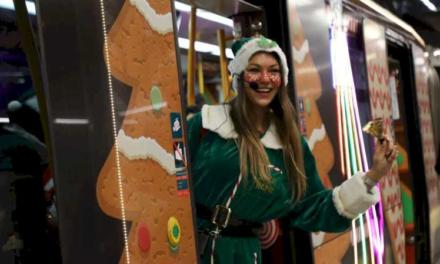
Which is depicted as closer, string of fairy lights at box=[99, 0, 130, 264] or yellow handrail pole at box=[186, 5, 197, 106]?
string of fairy lights at box=[99, 0, 130, 264]

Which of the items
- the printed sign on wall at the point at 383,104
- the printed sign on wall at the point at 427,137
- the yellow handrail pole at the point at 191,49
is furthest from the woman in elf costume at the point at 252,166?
the printed sign on wall at the point at 427,137

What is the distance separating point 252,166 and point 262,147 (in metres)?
0.09

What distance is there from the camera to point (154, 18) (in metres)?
1.54

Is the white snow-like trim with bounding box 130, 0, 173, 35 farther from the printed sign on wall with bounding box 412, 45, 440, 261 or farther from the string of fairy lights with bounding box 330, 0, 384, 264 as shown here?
the printed sign on wall with bounding box 412, 45, 440, 261

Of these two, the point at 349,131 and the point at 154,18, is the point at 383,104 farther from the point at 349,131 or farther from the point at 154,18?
the point at 154,18

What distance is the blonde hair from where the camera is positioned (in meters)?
1.92

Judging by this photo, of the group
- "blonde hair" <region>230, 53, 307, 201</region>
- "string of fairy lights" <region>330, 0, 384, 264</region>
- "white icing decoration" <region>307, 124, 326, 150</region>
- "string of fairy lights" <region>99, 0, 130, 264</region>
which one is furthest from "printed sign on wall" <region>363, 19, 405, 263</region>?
"string of fairy lights" <region>99, 0, 130, 264</region>

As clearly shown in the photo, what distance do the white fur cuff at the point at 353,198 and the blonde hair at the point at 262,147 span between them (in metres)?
0.14

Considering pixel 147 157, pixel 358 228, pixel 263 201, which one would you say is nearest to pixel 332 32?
pixel 358 228

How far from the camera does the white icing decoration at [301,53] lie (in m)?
2.57

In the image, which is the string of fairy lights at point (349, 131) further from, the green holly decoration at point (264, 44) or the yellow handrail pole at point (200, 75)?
the yellow handrail pole at point (200, 75)

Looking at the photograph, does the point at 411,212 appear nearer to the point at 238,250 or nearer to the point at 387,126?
the point at 387,126

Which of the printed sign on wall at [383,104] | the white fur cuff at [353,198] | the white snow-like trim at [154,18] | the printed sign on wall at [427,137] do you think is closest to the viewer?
the white snow-like trim at [154,18]

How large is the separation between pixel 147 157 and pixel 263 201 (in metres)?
0.65
